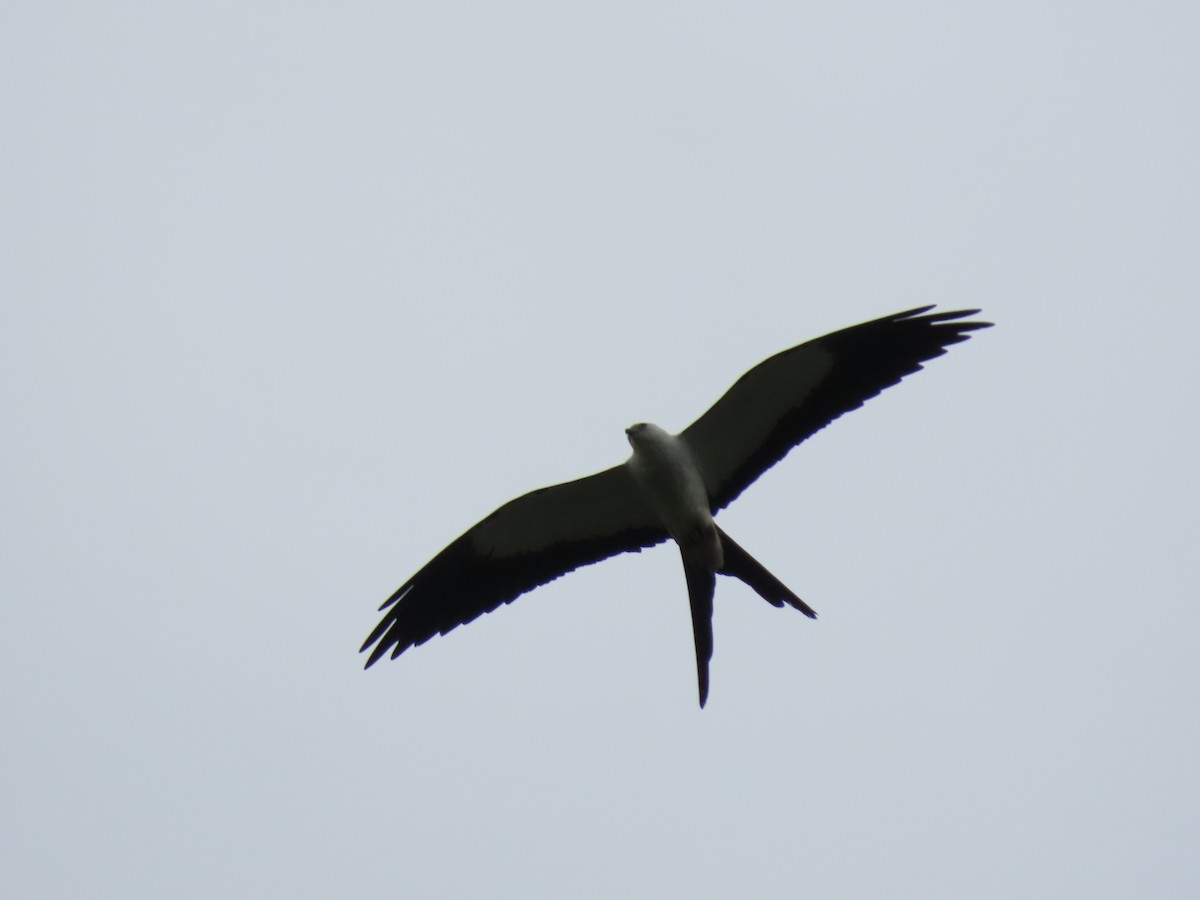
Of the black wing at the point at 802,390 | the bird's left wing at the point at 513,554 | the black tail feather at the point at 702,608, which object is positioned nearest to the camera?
the black wing at the point at 802,390

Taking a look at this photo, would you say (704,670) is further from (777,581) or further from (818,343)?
(818,343)

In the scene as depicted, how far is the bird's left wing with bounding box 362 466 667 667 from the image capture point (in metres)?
9.76

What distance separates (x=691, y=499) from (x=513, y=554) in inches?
63.0

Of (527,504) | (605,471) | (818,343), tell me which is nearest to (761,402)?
(818,343)

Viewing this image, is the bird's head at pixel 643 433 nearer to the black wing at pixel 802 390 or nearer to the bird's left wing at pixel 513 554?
the black wing at pixel 802 390

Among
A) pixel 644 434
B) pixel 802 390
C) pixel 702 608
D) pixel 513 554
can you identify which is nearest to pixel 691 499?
pixel 644 434

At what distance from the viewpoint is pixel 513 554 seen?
10.1 meters

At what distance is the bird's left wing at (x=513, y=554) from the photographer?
9.76 meters

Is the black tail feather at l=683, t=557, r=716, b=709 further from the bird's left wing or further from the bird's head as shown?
the bird's head

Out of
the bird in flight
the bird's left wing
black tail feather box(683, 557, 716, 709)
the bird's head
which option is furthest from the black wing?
the bird's left wing

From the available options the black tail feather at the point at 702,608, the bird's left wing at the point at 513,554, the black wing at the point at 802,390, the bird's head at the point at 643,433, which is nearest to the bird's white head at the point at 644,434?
the bird's head at the point at 643,433

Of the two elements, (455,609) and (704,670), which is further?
(455,609)

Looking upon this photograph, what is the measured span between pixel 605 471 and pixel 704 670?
154cm

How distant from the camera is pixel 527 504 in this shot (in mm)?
9656
